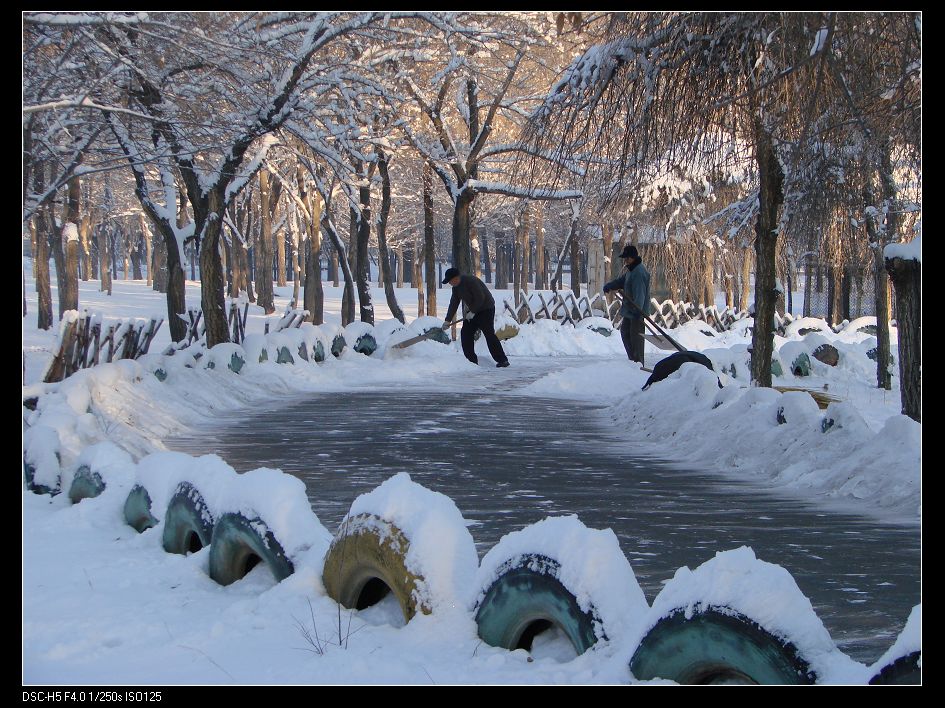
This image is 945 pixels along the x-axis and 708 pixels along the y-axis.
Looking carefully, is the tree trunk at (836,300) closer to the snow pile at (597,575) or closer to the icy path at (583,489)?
Answer: the icy path at (583,489)

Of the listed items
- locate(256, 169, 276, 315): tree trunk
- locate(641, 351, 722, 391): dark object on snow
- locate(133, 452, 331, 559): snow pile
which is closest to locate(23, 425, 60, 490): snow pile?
locate(133, 452, 331, 559): snow pile

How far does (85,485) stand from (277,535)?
8.05ft

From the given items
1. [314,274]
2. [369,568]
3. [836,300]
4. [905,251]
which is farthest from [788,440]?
[836,300]

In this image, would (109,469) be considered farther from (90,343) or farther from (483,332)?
(483,332)

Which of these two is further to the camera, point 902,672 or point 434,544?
point 434,544

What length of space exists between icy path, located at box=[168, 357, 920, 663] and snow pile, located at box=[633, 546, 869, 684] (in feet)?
4.19

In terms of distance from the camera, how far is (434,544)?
12.6ft

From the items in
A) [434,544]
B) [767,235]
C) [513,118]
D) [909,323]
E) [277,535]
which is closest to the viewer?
[434,544]

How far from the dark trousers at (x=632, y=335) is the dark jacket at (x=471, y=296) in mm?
3060

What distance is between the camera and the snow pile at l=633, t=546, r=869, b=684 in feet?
8.74

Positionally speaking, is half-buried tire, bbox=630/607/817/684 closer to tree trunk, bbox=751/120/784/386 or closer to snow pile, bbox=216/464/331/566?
snow pile, bbox=216/464/331/566

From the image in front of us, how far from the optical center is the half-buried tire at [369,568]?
12.6ft

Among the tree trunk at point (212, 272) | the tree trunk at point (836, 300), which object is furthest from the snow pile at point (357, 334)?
the tree trunk at point (836, 300)

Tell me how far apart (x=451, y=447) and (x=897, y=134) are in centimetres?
467
